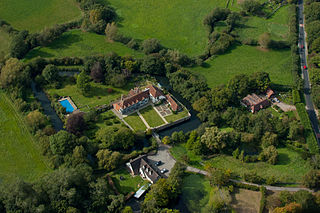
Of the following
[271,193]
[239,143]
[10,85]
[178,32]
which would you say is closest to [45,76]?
[10,85]

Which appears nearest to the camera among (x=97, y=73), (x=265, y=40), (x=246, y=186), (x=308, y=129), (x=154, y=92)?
(x=246, y=186)

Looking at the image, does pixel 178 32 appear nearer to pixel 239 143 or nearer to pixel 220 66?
pixel 220 66

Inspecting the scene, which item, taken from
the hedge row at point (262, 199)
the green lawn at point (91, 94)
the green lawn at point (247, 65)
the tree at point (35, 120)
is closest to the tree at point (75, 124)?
the tree at point (35, 120)

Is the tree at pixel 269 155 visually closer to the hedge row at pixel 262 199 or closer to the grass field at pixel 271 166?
the grass field at pixel 271 166

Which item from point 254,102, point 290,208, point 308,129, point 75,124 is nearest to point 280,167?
point 290,208

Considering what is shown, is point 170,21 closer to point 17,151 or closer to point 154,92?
point 154,92
